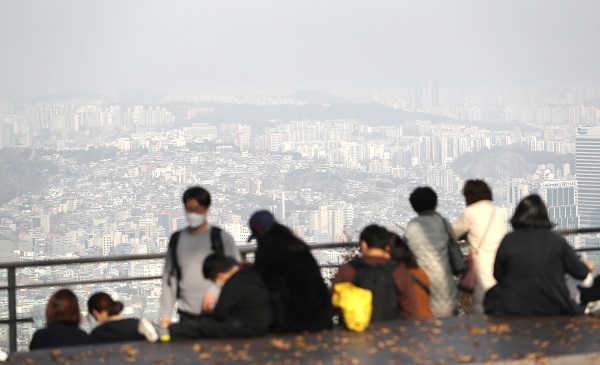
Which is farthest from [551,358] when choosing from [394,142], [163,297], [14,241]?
[394,142]

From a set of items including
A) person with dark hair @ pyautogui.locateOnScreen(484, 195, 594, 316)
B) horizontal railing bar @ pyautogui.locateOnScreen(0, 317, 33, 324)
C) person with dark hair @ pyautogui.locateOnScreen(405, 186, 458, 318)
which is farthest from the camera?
horizontal railing bar @ pyautogui.locateOnScreen(0, 317, 33, 324)

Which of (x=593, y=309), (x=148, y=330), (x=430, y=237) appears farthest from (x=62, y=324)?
(x=593, y=309)

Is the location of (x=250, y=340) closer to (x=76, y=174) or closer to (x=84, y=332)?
(x=84, y=332)

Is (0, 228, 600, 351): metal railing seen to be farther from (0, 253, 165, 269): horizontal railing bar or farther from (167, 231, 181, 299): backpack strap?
(167, 231, 181, 299): backpack strap

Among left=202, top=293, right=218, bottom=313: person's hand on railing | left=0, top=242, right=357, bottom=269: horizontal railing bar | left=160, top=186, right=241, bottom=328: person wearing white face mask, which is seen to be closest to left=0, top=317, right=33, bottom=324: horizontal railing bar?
left=0, top=242, right=357, bottom=269: horizontal railing bar

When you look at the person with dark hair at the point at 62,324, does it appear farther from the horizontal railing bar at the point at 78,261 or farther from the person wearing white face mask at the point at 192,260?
the horizontal railing bar at the point at 78,261

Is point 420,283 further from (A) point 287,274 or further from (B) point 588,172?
(B) point 588,172

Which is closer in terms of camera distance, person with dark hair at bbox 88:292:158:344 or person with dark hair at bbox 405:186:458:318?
person with dark hair at bbox 88:292:158:344
